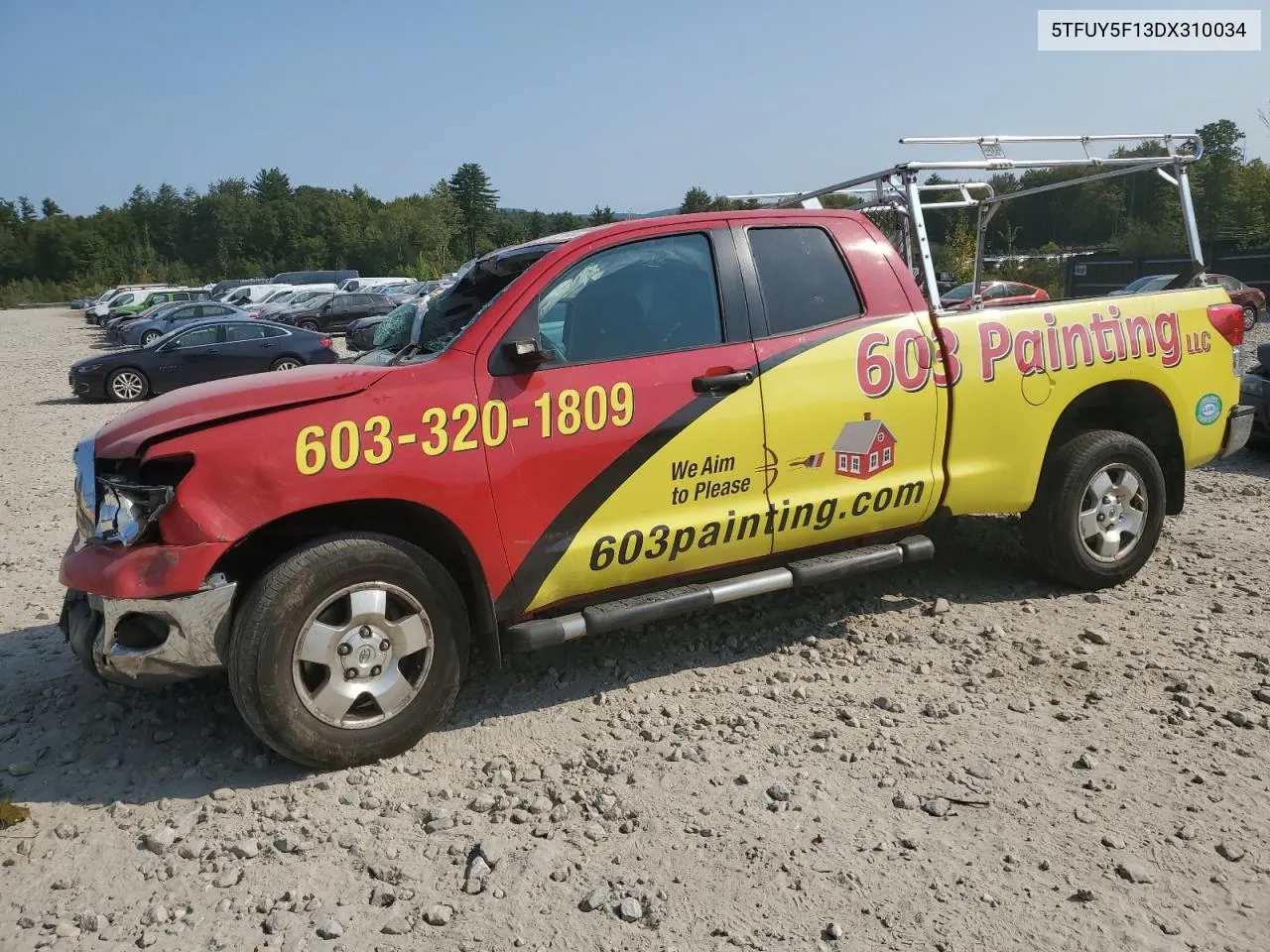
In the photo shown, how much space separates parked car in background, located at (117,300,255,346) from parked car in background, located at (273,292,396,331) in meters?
4.08

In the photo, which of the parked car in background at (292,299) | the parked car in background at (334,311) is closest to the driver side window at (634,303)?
the parked car in background at (334,311)

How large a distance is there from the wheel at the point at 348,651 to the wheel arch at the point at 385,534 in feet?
0.36

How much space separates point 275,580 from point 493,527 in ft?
2.58

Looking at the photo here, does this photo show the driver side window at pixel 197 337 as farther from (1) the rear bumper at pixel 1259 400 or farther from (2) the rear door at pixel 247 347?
(1) the rear bumper at pixel 1259 400

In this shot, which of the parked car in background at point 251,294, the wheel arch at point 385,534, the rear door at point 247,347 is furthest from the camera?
the parked car in background at point 251,294

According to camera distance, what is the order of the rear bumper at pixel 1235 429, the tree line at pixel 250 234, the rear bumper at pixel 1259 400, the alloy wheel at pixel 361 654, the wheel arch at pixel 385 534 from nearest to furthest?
the alloy wheel at pixel 361 654 → the wheel arch at pixel 385 534 → the rear bumper at pixel 1235 429 → the rear bumper at pixel 1259 400 → the tree line at pixel 250 234

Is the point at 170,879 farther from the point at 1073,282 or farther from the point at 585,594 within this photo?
the point at 1073,282

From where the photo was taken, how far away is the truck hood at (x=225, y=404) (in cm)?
353

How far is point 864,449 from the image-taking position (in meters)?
4.52

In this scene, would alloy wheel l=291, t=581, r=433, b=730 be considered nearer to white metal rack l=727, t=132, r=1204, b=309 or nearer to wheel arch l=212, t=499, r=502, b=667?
wheel arch l=212, t=499, r=502, b=667

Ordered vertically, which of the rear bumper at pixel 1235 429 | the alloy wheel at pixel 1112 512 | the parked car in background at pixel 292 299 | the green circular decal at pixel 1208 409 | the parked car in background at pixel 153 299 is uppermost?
the parked car in background at pixel 153 299

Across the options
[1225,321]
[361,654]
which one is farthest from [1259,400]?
[361,654]

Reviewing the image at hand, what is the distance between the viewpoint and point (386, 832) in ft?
11.0

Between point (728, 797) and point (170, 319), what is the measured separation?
92.0ft
